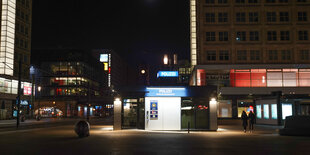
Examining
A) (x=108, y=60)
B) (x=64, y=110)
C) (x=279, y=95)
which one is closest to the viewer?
(x=279, y=95)

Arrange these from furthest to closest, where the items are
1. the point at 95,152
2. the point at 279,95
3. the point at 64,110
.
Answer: the point at 64,110, the point at 279,95, the point at 95,152

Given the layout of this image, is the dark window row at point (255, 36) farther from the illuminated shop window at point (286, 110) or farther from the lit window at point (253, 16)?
the illuminated shop window at point (286, 110)

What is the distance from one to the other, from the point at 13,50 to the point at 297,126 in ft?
183

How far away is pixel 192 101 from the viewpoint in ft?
96.4

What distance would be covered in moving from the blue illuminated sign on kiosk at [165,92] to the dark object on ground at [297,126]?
910 cm

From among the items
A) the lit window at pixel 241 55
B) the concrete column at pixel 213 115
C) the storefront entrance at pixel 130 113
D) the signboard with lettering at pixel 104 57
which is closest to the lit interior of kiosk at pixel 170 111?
the concrete column at pixel 213 115

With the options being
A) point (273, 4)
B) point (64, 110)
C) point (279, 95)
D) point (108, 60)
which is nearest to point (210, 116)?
point (279, 95)

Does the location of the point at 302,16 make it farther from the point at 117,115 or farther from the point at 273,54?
the point at 117,115

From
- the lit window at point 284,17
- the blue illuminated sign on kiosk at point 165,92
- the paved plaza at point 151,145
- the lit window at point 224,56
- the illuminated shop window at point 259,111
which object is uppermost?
the lit window at point 284,17

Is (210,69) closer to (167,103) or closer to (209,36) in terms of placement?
(209,36)

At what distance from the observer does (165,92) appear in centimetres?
2891

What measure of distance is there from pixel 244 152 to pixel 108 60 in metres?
154

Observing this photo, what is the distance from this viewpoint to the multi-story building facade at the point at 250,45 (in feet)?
183

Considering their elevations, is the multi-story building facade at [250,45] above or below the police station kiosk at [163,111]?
above
